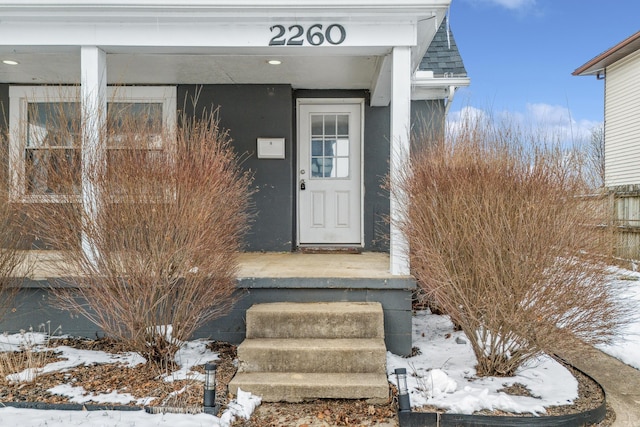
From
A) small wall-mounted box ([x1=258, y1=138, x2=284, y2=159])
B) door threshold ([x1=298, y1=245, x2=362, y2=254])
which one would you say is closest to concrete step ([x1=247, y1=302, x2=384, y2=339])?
door threshold ([x1=298, y1=245, x2=362, y2=254])

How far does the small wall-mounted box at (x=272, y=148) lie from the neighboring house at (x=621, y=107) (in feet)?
28.1

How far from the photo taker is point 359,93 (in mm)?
6547

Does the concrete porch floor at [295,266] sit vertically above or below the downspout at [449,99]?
below

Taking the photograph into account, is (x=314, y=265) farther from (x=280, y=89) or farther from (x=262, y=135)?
(x=280, y=89)

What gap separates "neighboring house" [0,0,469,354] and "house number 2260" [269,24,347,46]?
0.03 feet

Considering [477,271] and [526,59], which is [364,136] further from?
[526,59]

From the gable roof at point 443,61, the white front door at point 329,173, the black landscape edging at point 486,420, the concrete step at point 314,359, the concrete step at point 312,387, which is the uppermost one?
the gable roof at point 443,61

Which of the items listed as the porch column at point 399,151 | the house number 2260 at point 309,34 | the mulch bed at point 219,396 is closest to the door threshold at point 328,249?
the porch column at point 399,151

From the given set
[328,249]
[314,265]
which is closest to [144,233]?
[314,265]

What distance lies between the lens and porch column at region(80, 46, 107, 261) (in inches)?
140

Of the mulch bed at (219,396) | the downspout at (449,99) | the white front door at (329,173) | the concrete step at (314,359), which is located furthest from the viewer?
the white front door at (329,173)

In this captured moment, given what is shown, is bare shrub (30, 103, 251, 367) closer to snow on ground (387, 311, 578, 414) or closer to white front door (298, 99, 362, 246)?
snow on ground (387, 311, 578, 414)

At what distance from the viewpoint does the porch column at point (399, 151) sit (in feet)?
13.7

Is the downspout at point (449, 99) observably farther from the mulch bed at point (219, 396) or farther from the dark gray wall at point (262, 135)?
the mulch bed at point (219, 396)
